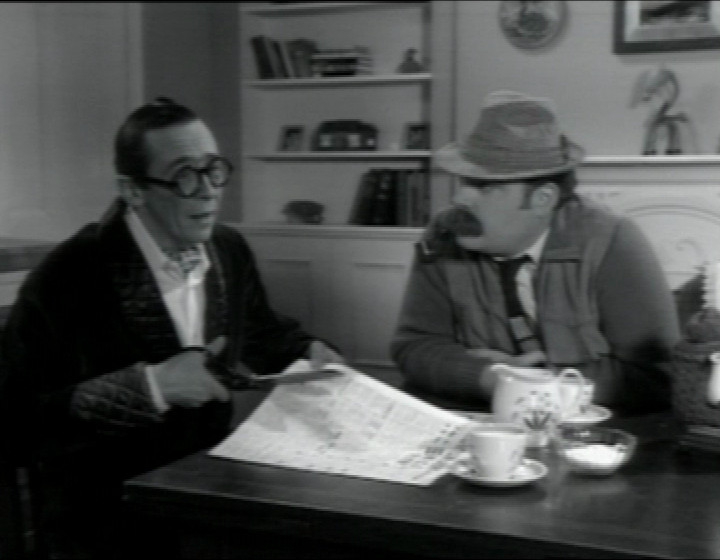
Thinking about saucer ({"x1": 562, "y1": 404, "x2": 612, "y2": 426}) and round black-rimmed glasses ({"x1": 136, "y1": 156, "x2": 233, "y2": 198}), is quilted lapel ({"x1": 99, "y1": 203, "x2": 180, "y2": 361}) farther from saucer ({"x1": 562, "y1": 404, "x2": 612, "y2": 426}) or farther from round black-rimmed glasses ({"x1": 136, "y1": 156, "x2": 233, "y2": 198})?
saucer ({"x1": 562, "y1": 404, "x2": 612, "y2": 426})

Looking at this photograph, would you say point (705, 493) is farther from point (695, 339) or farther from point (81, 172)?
point (81, 172)

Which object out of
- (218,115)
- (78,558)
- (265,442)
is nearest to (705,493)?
(265,442)

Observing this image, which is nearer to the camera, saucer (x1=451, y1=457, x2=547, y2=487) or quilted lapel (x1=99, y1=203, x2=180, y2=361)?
saucer (x1=451, y1=457, x2=547, y2=487)

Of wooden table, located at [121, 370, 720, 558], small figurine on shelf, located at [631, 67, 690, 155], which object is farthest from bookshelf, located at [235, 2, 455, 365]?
wooden table, located at [121, 370, 720, 558]

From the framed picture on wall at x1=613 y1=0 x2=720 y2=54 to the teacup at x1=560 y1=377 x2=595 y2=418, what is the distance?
0.51 metres

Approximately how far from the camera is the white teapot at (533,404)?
1.11 metres

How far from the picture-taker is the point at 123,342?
3.87 feet

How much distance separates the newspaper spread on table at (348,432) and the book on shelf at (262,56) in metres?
0.55

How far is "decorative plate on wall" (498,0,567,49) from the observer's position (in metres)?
1.46

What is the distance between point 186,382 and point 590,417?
Result: 19.7 inches

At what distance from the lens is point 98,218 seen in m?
1.18

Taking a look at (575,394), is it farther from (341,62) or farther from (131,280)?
(341,62)

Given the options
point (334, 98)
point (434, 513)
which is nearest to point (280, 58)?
point (334, 98)

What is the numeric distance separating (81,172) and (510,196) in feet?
2.12
